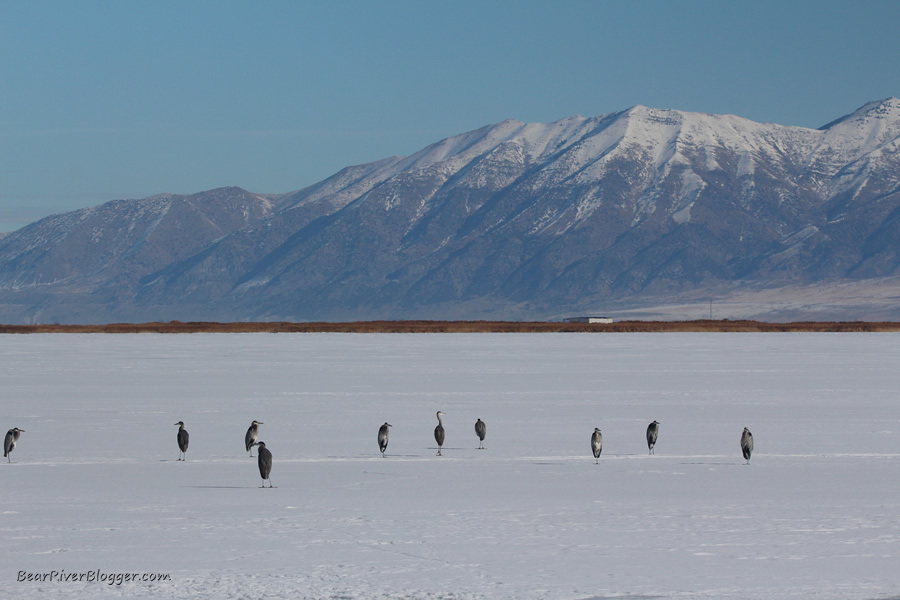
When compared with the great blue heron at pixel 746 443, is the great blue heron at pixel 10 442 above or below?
above

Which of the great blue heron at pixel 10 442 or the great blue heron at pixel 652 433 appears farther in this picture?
the great blue heron at pixel 652 433

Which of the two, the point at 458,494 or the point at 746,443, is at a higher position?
the point at 746,443

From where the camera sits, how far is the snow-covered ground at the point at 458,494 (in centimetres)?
1385

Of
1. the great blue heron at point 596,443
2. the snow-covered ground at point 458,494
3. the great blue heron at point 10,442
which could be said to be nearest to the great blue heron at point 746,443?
the snow-covered ground at point 458,494

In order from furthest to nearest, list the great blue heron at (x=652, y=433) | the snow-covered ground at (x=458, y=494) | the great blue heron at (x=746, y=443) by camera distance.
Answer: the great blue heron at (x=652, y=433)
the great blue heron at (x=746, y=443)
the snow-covered ground at (x=458, y=494)

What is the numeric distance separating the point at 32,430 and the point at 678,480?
558 inches

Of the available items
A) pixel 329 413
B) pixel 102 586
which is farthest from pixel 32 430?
pixel 102 586

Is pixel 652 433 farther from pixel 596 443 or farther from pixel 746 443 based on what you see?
pixel 746 443

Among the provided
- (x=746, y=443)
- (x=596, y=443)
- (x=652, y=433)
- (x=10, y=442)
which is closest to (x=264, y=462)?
(x=10, y=442)

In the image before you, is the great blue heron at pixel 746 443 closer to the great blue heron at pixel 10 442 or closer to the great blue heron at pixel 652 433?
the great blue heron at pixel 652 433

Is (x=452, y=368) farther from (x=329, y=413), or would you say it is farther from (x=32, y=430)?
(x=32, y=430)

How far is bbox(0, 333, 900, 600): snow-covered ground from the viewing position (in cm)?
1385

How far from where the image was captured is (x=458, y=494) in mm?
19047

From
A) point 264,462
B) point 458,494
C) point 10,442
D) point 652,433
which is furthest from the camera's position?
point 652,433
